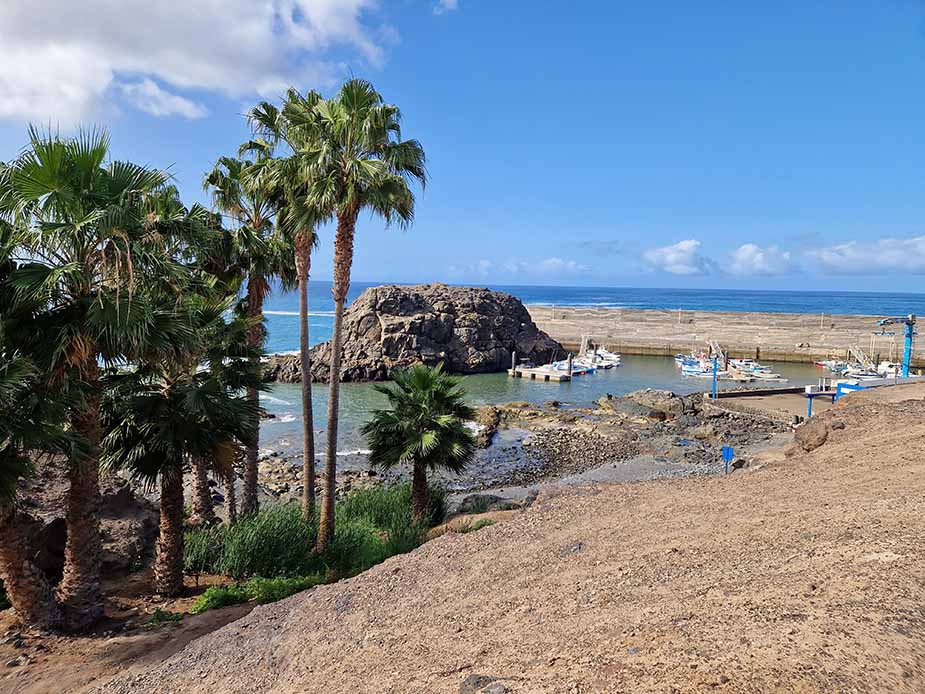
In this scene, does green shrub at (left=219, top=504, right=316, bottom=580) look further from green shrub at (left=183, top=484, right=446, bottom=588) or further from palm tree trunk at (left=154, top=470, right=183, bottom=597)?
palm tree trunk at (left=154, top=470, right=183, bottom=597)

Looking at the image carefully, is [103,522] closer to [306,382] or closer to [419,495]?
[306,382]

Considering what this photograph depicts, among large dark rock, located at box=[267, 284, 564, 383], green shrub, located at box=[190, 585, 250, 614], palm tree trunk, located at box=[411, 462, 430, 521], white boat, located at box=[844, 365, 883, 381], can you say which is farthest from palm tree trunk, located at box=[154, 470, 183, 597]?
white boat, located at box=[844, 365, 883, 381]

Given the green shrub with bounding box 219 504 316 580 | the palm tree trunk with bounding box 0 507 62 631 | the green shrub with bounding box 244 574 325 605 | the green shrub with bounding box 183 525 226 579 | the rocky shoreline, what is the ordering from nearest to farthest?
the palm tree trunk with bounding box 0 507 62 631
the green shrub with bounding box 244 574 325 605
the green shrub with bounding box 219 504 316 580
the green shrub with bounding box 183 525 226 579
the rocky shoreline

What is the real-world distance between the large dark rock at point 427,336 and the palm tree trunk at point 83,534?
42.2m

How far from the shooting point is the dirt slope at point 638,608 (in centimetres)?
395

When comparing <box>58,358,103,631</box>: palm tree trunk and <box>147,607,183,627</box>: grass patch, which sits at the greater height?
<box>58,358,103,631</box>: palm tree trunk

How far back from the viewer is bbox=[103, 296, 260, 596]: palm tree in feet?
33.0

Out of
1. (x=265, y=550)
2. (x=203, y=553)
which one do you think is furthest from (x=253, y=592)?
(x=203, y=553)

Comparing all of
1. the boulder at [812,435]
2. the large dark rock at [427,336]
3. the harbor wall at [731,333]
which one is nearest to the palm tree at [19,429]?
the boulder at [812,435]

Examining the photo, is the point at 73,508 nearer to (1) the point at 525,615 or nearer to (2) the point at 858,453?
(1) the point at 525,615

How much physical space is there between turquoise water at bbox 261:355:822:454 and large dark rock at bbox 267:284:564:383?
106 inches

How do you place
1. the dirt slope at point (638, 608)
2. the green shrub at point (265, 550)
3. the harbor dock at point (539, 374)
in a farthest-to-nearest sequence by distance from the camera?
1. the harbor dock at point (539, 374)
2. the green shrub at point (265, 550)
3. the dirt slope at point (638, 608)

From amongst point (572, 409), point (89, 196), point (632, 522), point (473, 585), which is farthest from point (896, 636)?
point (572, 409)

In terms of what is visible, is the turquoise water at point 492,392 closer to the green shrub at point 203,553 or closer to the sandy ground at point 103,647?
the green shrub at point 203,553
